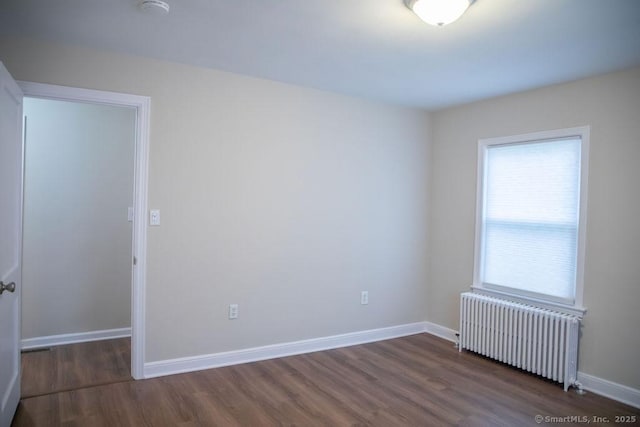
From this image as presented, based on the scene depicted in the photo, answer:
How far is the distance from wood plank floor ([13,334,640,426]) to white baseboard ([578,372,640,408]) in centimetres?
7

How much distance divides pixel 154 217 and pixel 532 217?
3.22 metres

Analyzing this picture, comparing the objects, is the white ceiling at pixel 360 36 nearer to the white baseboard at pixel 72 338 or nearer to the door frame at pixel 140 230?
the door frame at pixel 140 230

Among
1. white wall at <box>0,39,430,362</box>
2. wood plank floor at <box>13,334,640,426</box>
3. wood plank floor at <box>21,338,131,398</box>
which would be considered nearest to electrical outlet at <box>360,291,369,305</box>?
white wall at <box>0,39,430,362</box>

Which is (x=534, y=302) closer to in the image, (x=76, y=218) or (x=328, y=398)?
(x=328, y=398)

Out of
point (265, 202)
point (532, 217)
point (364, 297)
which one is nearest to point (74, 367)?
point (265, 202)

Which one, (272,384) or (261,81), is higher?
(261,81)

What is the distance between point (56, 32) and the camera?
2.75 m

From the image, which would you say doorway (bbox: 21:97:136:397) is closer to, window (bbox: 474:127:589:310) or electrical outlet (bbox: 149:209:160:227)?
electrical outlet (bbox: 149:209:160:227)

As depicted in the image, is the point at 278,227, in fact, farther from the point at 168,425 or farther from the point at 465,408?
the point at 465,408

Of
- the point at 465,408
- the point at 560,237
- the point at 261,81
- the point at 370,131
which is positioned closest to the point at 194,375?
the point at 465,408

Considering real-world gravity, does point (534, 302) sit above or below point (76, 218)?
below

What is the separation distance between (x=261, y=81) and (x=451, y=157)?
2.18 meters

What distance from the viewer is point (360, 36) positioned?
2.66m

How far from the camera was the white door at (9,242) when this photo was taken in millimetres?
2324
